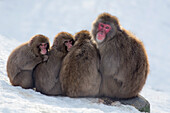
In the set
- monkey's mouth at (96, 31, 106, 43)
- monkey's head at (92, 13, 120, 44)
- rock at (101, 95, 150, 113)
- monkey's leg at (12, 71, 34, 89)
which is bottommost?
rock at (101, 95, 150, 113)

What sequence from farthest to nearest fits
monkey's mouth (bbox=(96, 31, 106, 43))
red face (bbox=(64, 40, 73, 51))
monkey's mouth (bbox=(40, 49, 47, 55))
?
red face (bbox=(64, 40, 73, 51)) < monkey's mouth (bbox=(40, 49, 47, 55)) < monkey's mouth (bbox=(96, 31, 106, 43))

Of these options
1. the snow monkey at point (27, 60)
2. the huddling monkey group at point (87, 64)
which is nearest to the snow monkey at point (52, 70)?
the huddling monkey group at point (87, 64)

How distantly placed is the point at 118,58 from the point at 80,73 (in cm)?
70

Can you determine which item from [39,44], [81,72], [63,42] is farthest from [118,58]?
[39,44]

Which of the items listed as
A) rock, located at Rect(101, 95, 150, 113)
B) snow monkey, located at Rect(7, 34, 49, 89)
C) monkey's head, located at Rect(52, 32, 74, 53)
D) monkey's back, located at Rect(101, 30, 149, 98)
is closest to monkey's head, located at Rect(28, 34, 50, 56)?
snow monkey, located at Rect(7, 34, 49, 89)

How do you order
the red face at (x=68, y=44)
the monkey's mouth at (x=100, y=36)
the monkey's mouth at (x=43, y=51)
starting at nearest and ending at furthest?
the monkey's mouth at (x=100, y=36) → the monkey's mouth at (x=43, y=51) → the red face at (x=68, y=44)

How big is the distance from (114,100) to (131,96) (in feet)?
1.08

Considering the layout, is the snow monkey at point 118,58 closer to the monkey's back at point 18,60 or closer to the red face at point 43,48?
the red face at point 43,48

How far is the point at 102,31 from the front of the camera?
169 inches

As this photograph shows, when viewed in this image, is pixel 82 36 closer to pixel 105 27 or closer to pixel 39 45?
pixel 105 27

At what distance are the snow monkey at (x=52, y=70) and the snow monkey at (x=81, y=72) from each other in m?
0.16

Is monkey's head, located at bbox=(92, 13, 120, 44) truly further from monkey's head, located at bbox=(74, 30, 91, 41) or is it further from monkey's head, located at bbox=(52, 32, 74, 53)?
monkey's head, located at bbox=(52, 32, 74, 53)

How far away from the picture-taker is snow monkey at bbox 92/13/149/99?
4.32m

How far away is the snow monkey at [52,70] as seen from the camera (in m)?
4.52
